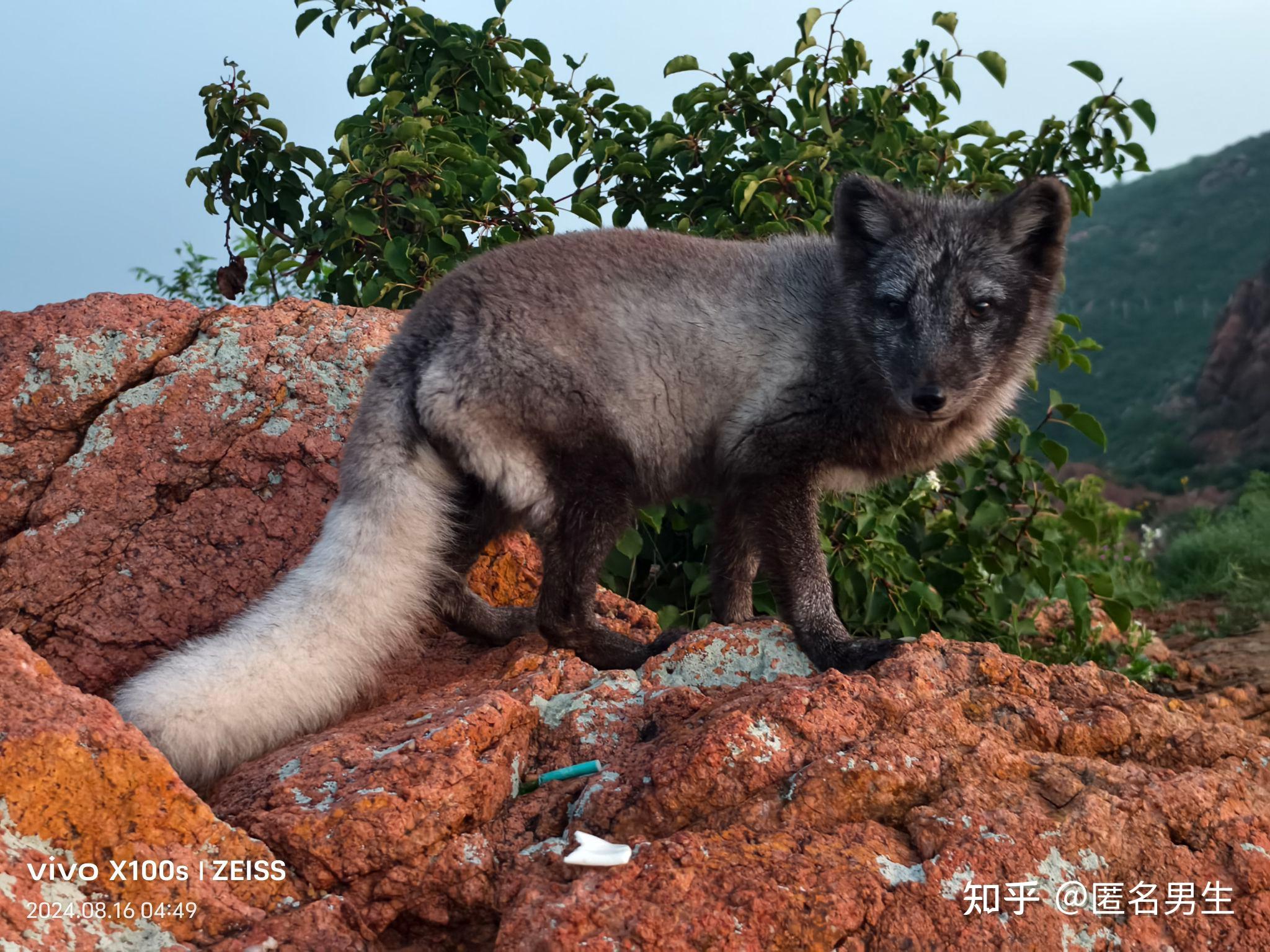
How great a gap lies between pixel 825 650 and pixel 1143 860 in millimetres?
1221

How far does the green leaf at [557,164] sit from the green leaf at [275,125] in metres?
1.45

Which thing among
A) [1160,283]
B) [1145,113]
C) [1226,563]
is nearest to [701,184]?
[1145,113]

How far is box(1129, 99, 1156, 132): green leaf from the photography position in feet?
17.3

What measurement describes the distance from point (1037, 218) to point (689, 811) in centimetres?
237

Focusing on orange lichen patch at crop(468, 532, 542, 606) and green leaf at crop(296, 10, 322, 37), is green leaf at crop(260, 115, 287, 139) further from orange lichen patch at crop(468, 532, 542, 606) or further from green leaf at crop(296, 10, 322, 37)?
orange lichen patch at crop(468, 532, 542, 606)

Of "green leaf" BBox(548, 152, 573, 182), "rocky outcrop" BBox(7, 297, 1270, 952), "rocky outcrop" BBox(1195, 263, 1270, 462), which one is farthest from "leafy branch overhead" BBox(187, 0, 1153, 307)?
"rocky outcrop" BBox(1195, 263, 1270, 462)

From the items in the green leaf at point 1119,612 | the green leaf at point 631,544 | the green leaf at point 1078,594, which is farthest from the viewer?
the green leaf at point 1078,594

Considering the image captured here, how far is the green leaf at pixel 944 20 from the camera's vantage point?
548 cm

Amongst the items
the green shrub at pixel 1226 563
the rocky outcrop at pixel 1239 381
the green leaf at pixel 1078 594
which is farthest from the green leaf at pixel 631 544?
the rocky outcrop at pixel 1239 381

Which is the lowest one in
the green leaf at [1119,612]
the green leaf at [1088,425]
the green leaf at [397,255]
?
the green leaf at [1119,612]

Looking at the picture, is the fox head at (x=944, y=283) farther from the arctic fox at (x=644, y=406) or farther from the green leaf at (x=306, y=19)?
the green leaf at (x=306, y=19)

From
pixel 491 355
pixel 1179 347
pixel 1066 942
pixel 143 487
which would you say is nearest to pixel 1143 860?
pixel 1066 942

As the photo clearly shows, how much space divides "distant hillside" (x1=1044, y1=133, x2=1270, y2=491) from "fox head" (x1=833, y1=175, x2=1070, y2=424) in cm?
2153

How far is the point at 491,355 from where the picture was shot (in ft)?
11.8
